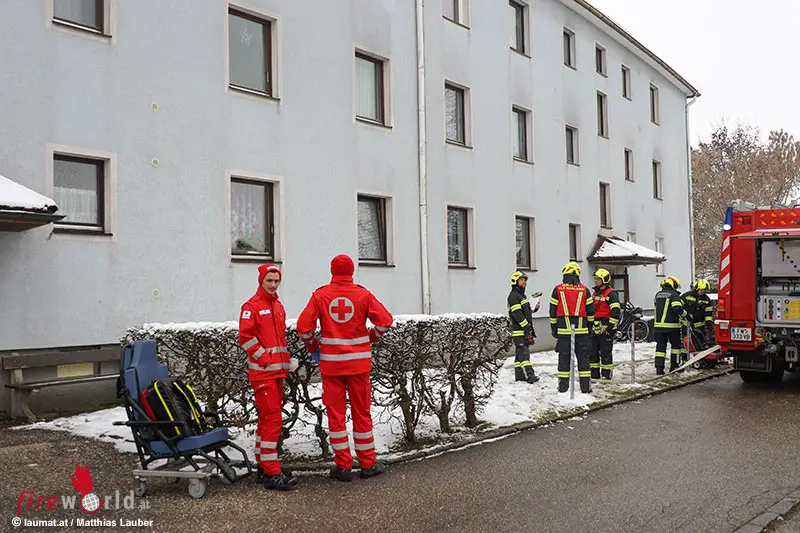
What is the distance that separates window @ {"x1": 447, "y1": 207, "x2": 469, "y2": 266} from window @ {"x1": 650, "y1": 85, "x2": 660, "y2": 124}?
13.9 metres

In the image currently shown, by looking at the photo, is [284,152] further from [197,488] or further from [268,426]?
[197,488]

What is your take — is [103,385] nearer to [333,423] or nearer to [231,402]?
[231,402]

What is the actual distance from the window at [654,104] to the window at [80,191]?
22.6 m

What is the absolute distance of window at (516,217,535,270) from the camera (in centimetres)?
2000

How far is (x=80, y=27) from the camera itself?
10727 millimetres

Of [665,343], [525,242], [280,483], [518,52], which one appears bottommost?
[280,483]

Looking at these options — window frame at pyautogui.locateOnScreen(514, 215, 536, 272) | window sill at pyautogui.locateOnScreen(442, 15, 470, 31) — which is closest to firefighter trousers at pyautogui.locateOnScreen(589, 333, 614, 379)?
window frame at pyautogui.locateOnScreen(514, 215, 536, 272)

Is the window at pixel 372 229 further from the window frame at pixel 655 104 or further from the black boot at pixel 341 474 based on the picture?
the window frame at pixel 655 104

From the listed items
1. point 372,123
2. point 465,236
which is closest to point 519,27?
point 465,236

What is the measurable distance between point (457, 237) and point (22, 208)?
10448 millimetres

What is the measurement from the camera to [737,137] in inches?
2074

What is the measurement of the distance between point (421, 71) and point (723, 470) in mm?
11278

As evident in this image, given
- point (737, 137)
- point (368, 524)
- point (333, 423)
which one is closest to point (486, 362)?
point (333, 423)

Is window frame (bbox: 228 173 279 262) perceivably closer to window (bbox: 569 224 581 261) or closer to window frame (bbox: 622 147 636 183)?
window (bbox: 569 224 581 261)
